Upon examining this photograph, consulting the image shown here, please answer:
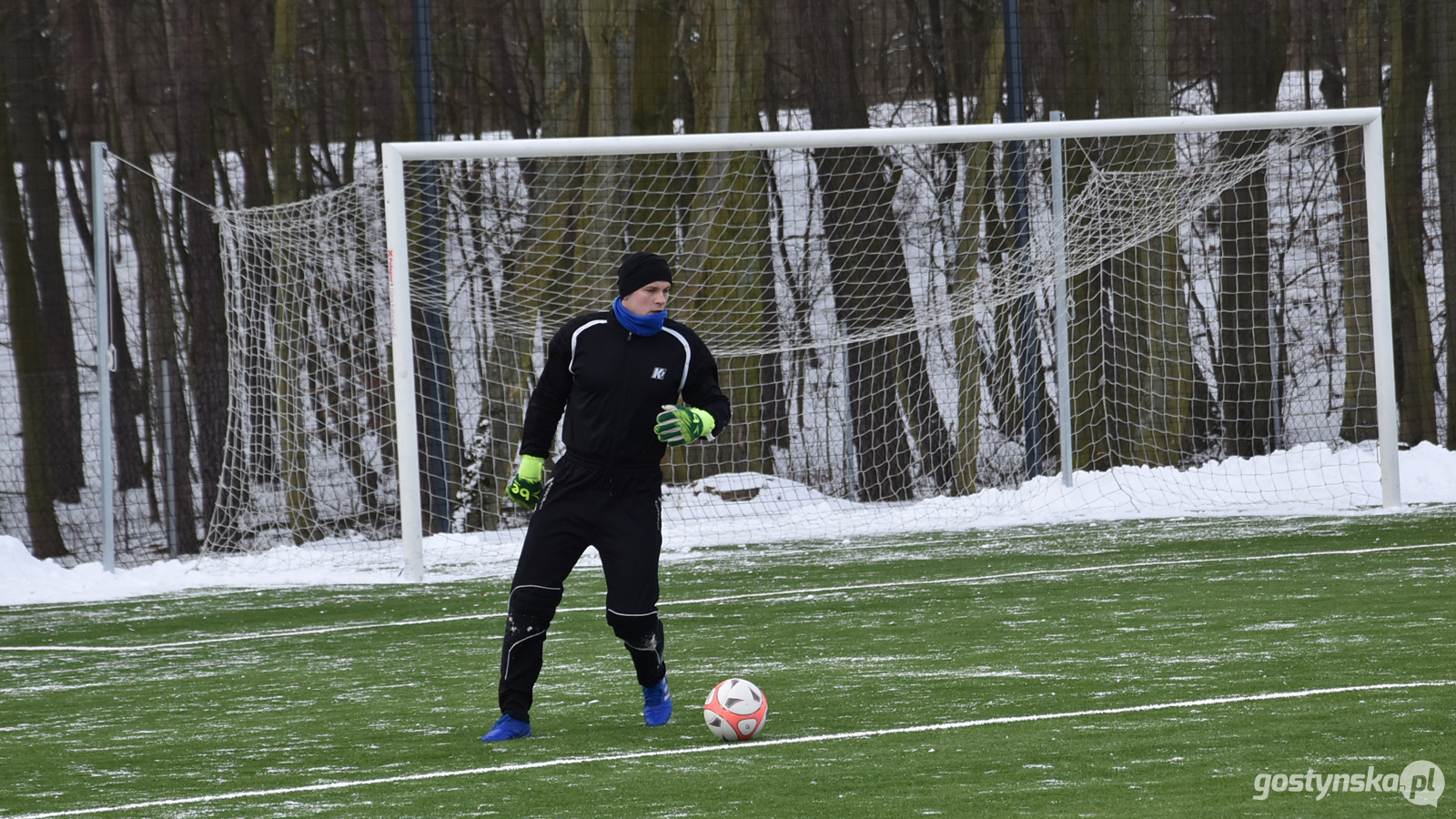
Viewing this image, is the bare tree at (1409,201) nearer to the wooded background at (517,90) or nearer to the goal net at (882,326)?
the wooded background at (517,90)

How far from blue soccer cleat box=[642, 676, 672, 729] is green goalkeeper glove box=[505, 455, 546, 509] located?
2.54 feet

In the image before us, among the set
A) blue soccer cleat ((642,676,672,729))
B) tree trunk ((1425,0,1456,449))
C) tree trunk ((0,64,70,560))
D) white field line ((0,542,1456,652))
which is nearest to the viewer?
blue soccer cleat ((642,676,672,729))

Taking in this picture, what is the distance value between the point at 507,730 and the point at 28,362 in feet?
35.2

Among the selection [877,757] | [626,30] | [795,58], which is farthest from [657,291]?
[795,58]

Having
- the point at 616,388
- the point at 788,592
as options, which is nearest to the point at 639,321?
the point at 616,388

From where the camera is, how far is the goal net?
41.1 feet

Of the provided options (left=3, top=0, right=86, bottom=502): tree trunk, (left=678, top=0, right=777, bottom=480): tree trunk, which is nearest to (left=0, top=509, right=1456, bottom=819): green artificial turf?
(left=678, top=0, right=777, bottom=480): tree trunk

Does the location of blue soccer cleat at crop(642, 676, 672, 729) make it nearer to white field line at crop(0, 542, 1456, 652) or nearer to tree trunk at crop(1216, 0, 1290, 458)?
white field line at crop(0, 542, 1456, 652)

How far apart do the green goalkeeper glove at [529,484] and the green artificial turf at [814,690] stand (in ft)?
2.71

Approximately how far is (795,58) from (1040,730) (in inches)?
452

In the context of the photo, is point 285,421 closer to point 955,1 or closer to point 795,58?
point 795,58

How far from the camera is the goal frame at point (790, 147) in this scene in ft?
33.0

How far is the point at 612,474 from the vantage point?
557cm

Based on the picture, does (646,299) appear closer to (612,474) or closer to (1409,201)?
(612,474)
